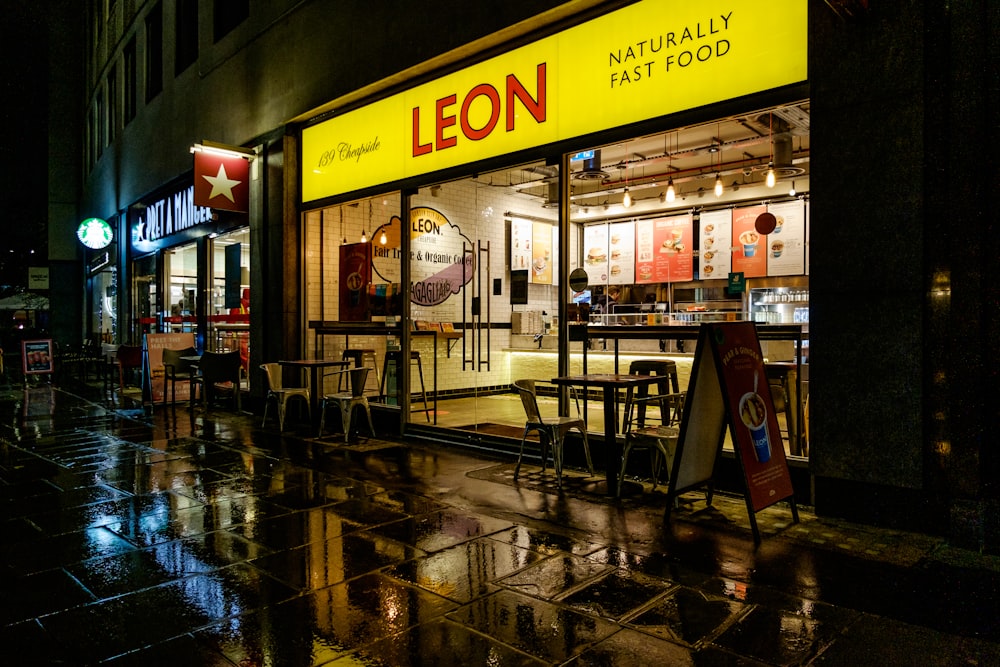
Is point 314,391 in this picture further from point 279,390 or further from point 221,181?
point 221,181

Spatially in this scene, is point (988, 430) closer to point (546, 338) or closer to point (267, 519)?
point (267, 519)

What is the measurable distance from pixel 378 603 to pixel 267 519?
1.86m

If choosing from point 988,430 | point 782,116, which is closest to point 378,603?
point 988,430

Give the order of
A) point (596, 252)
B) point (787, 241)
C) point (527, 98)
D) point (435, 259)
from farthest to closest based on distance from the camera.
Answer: point (596, 252), point (787, 241), point (435, 259), point (527, 98)

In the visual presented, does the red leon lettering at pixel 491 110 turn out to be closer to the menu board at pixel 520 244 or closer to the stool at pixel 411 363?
the stool at pixel 411 363

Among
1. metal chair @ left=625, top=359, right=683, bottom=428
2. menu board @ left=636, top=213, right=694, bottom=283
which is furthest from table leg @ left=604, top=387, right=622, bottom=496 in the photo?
menu board @ left=636, top=213, right=694, bottom=283

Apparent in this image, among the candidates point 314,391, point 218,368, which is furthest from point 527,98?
point 218,368

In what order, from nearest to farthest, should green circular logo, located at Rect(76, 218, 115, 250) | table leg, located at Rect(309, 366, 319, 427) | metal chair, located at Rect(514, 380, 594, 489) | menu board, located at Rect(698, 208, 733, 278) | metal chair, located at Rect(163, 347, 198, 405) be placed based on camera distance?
1. metal chair, located at Rect(514, 380, 594, 489)
2. table leg, located at Rect(309, 366, 319, 427)
3. metal chair, located at Rect(163, 347, 198, 405)
4. menu board, located at Rect(698, 208, 733, 278)
5. green circular logo, located at Rect(76, 218, 115, 250)

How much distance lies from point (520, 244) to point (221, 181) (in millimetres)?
5268

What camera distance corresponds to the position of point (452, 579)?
3695mm

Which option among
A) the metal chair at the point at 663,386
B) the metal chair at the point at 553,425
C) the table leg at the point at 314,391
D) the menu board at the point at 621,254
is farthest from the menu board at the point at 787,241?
the table leg at the point at 314,391

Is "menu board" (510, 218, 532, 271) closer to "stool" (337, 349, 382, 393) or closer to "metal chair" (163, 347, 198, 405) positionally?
"stool" (337, 349, 382, 393)

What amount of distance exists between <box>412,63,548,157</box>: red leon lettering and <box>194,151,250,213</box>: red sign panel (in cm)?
378

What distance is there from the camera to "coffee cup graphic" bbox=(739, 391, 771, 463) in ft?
14.5
